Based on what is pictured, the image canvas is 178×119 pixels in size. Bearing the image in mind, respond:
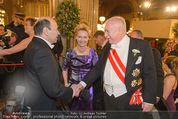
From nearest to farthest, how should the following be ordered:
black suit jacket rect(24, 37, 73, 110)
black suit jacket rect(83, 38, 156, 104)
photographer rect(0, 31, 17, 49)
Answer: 1. black suit jacket rect(24, 37, 73, 110)
2. black suit jacket rect(83, 38, 156, 104)
3. photographer rect(0, 31, 17, 49)

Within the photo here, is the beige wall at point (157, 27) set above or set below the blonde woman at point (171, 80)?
above

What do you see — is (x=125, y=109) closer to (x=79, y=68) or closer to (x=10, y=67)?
(x=79, y=68)

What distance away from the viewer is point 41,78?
1.45 m

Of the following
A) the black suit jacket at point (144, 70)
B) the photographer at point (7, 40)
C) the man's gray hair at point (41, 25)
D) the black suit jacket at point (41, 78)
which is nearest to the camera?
the black suit jacket at point (41, 78)

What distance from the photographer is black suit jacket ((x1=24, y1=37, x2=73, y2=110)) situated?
1.44 metres

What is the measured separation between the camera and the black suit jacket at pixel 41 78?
1438mm

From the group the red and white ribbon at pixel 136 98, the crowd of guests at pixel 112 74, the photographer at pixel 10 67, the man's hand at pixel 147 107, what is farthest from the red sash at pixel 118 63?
the photographer at pixel 10 67

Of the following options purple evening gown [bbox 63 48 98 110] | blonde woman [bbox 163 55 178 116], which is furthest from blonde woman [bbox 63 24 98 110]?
blonde woman [bbox 163 55 178 116]

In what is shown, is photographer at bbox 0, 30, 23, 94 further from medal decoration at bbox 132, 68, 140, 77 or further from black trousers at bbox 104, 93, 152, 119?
medal decoration at bbox 132, 68, 140, 77

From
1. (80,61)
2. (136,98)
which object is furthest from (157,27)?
(136,98)

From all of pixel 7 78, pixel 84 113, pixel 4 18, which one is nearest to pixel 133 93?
pixel 84 113

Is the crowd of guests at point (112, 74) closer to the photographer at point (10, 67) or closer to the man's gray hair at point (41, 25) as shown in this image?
the man's gray hair at point (41, 25)

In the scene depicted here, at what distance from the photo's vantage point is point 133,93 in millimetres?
1812

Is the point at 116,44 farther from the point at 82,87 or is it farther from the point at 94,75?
the point at 82,87
